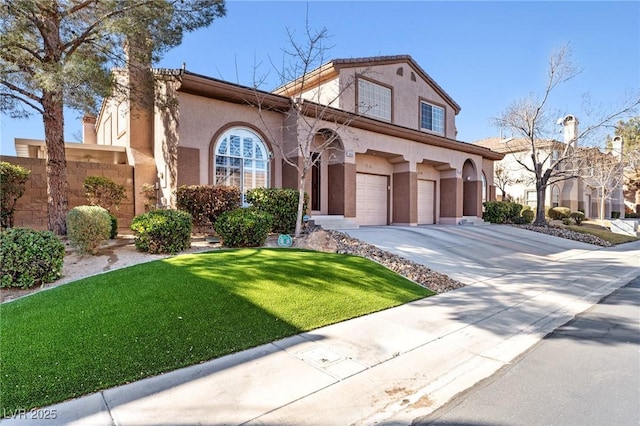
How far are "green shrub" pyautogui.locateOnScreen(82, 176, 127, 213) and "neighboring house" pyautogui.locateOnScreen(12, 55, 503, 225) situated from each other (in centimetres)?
121

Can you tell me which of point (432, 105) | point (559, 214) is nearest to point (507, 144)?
point (559, 214)

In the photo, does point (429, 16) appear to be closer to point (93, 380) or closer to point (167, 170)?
point (167, 170)

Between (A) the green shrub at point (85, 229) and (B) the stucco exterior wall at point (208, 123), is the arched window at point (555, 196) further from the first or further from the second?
(A) the green shrub at point (85, 229)

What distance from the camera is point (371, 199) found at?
18359 millimetres

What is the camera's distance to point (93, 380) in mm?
3637

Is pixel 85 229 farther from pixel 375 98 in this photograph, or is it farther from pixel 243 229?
pixel 375 98

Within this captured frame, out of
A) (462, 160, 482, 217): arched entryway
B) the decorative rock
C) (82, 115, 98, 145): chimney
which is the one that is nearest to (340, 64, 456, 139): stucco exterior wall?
(462, 160, 482, 217): arched entryway

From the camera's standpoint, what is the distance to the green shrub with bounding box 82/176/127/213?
38.1ft

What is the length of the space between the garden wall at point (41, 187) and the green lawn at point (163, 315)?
7347 millimetres

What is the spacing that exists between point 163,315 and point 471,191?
21014 millimetres

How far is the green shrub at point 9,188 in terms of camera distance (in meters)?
9.82

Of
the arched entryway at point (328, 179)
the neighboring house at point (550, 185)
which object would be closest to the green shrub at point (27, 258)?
the arched entryway at point (328, 179)

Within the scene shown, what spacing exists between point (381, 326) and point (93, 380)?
12.7ft

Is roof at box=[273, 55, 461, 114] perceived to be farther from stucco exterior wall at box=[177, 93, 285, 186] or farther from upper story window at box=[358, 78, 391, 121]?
stucco exterior wall at box=[177, 93, 285, 186]
